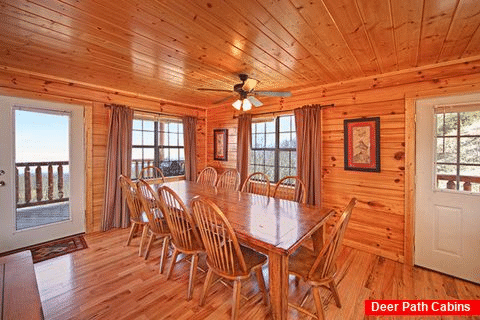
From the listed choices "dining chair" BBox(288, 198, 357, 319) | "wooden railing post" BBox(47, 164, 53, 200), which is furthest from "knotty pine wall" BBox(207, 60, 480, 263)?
"wooden railing post" BBox(47, 164, 53, 200)

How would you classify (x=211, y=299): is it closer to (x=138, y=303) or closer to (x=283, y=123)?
(x=138, y=303)

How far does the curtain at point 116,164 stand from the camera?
134 inches

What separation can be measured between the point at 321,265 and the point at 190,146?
3433 mm

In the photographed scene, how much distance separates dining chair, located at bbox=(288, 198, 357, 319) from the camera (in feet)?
4.70

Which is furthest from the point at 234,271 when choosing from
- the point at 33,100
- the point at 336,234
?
the point at 33,100

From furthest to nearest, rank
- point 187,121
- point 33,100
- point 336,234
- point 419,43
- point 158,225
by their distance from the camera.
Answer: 1. point 187,121
2. point 33,100
3. point 158,225
4. point 419,43
5. point 336,234

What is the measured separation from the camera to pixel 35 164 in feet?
12.1

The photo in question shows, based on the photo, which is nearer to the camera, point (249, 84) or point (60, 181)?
point (249, 84)

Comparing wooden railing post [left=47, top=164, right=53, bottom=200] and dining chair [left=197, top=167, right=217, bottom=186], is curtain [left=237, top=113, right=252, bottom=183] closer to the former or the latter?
dining chair [left=197, top=167, right=217, bottom=186]

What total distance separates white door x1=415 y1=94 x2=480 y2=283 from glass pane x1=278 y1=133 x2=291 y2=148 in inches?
67.3

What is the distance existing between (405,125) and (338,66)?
1.03 m

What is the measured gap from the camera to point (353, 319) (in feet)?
5.60

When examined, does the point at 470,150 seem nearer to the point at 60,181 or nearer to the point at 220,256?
the point at 220,256

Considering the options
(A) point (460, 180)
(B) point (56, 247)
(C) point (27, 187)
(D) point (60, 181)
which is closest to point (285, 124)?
(A) point (460, 180)
